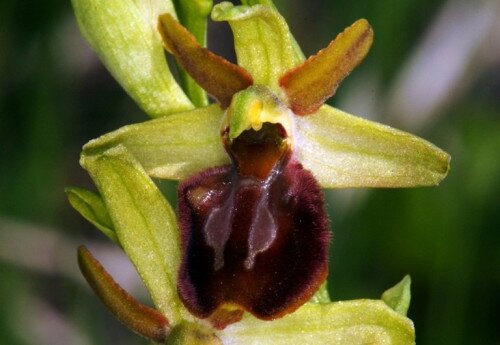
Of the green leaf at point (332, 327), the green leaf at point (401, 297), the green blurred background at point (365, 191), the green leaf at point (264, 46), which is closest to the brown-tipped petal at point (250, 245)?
the green leaf at point (332, 327)

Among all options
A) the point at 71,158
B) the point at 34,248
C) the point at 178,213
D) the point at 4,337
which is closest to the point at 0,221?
the point at 34,248

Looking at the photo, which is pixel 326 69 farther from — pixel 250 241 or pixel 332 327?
pixel 332 327

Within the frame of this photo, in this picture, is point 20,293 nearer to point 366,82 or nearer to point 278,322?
point 366,82

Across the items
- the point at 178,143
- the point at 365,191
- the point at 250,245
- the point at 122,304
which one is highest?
the point at 178,143

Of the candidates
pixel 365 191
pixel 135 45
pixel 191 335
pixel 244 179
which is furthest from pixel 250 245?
pixel 365 191

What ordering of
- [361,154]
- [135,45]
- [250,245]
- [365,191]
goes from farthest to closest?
1. [365,191]
2. [135,45]
3. [361,154]
4. [250,245]

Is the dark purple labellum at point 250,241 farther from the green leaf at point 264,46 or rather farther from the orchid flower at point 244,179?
the green leaf at point 264,46
